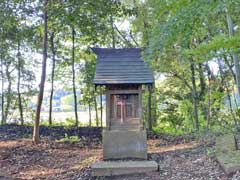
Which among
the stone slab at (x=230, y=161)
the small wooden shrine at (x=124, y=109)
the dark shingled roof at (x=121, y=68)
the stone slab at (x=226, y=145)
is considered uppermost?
the dark shingled roof at (x=121, y=68)

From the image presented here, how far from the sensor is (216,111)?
10.7 meters

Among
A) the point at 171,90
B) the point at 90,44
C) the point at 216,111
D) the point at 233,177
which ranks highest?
the point at 90,44

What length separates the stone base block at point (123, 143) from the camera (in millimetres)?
6277

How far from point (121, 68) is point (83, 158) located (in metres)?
1.94

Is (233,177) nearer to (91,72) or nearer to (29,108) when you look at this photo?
(91,72)

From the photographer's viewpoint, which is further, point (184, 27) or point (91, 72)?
point (91, 72)

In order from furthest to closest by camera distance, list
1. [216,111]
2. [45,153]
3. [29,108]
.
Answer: [29,108]
[216,111]
[45,153]

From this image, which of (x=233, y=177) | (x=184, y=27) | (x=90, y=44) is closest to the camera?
(x=184, y=27)

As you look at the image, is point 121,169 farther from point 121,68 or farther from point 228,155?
point 121,68

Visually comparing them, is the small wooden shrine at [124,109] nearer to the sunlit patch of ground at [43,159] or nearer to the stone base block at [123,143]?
the stone base block at [123,143]

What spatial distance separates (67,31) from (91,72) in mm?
1662

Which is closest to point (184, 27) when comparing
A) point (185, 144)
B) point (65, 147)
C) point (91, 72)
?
point (185, 144)

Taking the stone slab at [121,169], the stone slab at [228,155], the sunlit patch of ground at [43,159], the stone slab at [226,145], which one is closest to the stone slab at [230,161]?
the stone slab at [228,155]

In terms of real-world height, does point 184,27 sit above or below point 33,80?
below
